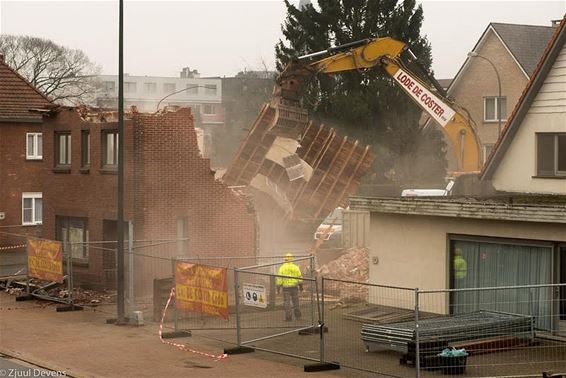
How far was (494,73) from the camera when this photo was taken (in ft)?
178

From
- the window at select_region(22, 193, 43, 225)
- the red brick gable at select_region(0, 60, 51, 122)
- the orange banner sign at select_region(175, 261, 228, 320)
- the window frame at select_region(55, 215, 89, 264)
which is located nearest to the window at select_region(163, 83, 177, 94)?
the red brick gable at select_region(0, 60, 51, 122)

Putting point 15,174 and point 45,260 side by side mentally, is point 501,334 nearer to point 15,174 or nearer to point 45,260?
point 45,260

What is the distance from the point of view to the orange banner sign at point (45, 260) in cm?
2552

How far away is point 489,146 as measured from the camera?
178ft

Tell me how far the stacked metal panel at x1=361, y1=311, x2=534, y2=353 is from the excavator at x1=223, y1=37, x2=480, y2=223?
12718 mm

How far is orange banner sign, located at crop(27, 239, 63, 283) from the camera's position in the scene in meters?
25.5

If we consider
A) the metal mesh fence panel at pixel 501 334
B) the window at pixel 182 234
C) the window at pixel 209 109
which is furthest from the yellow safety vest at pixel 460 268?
the window at pixel 209 109

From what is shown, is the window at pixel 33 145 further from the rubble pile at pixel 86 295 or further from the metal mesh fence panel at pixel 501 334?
the metal mesh fence panel at pixel 501 334

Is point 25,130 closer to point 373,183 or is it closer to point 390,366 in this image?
point 373,183

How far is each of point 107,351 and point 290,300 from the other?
13.6ft

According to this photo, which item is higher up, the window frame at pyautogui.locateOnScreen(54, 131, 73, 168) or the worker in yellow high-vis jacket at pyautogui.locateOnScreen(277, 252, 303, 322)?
the window frame at pyautogui.locateOnScreen(54, 131, 73, 168)

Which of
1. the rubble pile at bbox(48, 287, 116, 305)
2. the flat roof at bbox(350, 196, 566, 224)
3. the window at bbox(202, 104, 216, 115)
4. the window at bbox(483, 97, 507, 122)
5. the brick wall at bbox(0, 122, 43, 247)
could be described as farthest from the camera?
the window at bbox(202, 104, 216, 115)

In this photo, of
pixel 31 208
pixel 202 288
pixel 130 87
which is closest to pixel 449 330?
pixel 202 288

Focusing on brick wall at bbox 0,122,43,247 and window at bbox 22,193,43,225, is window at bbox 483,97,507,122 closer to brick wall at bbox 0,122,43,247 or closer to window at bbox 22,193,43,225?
brick wall at bbox 0,122,43,247
